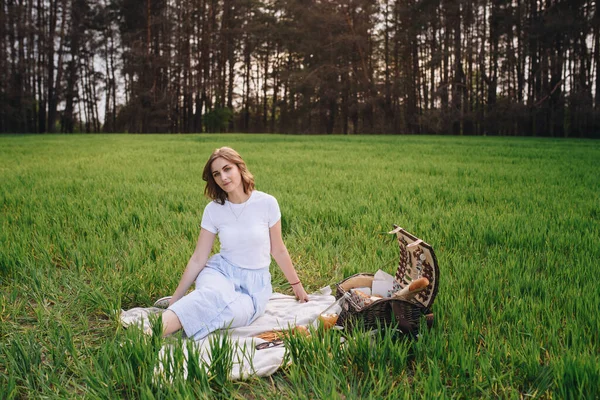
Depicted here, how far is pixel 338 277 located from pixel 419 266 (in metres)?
1.05

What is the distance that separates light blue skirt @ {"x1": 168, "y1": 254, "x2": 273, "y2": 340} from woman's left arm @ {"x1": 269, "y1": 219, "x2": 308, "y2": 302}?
0.14 metres

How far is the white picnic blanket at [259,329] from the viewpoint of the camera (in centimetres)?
207

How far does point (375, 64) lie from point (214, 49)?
15.1 metres

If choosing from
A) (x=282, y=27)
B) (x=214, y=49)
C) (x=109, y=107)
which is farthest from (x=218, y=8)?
(x=109, y=107)

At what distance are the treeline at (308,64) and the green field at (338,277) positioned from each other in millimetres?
22893

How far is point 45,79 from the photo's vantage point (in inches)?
1375

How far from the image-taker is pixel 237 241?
9.77 feet

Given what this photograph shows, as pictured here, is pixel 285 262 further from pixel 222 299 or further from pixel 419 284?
pixel 419 284

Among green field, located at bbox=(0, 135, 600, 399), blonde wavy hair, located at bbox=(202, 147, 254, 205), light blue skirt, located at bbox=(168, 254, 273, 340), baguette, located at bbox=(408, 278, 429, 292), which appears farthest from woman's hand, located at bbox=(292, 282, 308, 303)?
baguette, located at bbox=(408, 278, 429, 292)

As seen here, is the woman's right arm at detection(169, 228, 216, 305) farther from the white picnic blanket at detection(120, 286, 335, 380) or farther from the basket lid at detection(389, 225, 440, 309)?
the basket lid at detection(389, 225, 440, 309)

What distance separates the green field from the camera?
6.40 feet

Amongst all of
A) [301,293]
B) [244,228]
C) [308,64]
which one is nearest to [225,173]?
[244,228]

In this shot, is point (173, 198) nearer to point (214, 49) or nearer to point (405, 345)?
point (405, 345)

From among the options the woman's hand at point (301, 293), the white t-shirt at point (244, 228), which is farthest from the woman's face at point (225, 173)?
the woman's hand at point (301, 293)
